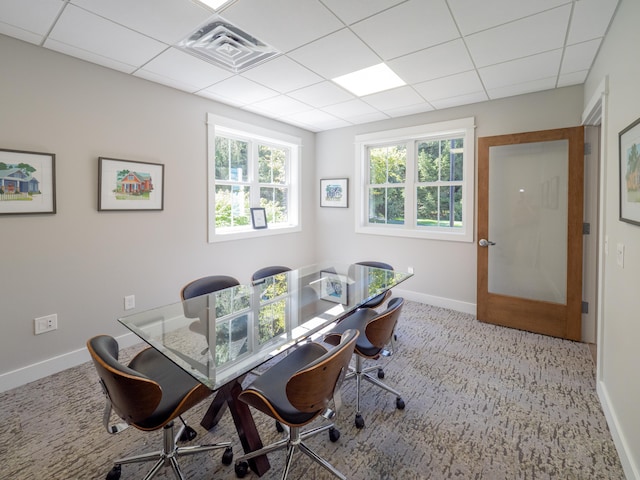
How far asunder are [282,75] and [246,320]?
2.29 m

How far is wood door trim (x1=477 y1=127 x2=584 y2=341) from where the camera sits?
123 inches

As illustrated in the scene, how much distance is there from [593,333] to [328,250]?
3430 mm

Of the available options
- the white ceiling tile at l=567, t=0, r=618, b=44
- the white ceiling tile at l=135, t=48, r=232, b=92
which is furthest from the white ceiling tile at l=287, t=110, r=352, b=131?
the white ceiling tile at l=567, t=0, r=618, b=44

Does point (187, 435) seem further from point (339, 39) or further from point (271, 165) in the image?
point (271, 165)

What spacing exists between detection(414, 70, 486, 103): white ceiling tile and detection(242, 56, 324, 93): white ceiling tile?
1.13 metres

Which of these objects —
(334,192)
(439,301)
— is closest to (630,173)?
(439,301)

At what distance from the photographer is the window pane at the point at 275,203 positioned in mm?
4637

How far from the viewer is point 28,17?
81.4 inches

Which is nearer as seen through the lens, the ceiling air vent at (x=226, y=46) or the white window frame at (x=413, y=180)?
the ceiling air vent at (x=226, y=46)

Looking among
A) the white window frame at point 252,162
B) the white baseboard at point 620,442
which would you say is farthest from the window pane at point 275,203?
the white baseboard at point 620,442

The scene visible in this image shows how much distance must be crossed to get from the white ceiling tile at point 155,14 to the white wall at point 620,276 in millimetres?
2516

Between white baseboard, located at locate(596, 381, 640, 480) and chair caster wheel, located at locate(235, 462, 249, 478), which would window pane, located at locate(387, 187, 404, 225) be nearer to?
white baseboard, located at locate(596, 381, 640, 480)

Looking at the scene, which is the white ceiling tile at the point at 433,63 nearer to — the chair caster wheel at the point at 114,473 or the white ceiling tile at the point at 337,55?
the white ceiling tile at the point at 337,55

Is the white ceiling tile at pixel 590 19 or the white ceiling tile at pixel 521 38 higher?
the white ceiling tile at pixel 521 38
